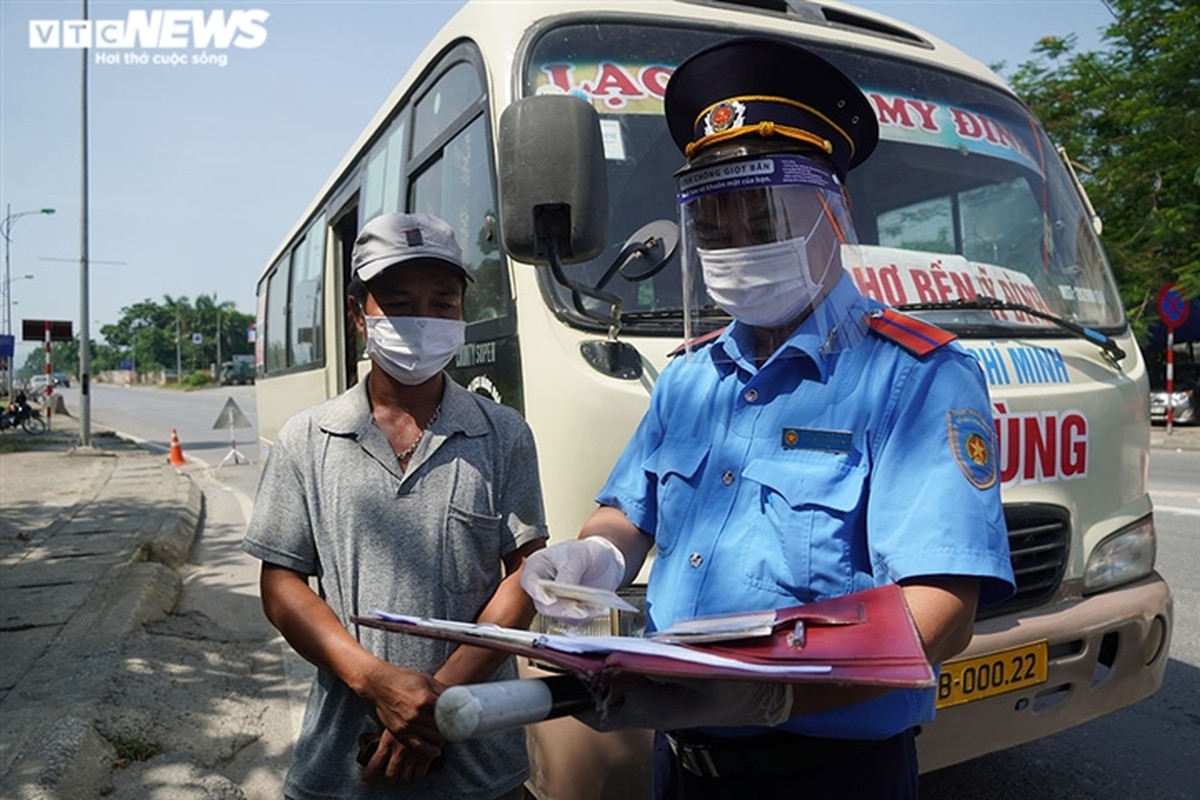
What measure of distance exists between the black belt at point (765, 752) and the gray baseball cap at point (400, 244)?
1124 mm

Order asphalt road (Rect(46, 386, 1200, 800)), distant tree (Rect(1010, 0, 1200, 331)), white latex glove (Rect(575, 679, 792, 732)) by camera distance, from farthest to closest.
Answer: distant tree (Rect(1010, 0, 1200, 331))
asphalt road (Rect(46, 386, 1200, 800))
white latex glove (Rect(575, 679, 792, 732))

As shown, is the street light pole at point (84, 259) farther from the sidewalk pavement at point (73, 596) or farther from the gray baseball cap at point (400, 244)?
the gray baseball cap at point (400, 244)

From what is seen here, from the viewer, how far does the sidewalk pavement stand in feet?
10.6

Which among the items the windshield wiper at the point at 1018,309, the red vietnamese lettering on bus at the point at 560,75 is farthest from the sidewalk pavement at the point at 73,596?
the windshield wiper at the point at 1018,309

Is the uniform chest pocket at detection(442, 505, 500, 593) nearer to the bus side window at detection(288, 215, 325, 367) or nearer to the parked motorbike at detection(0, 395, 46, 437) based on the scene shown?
the bus side window at detection(288, 215, 325, 367)

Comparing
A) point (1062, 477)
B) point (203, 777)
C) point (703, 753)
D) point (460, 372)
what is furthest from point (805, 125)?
point (203, 777)

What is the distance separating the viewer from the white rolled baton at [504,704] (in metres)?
0.99

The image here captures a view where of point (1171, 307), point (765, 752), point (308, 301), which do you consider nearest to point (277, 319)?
point (308, 301)

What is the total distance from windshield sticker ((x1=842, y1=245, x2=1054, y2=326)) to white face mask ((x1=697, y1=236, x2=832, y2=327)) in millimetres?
1105

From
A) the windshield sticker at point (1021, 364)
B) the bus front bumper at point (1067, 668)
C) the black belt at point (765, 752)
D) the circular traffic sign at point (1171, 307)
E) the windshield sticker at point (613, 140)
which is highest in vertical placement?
the circular traffic sign at point (1171, 307)

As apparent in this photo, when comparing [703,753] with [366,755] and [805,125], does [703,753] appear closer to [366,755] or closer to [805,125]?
[366,755]

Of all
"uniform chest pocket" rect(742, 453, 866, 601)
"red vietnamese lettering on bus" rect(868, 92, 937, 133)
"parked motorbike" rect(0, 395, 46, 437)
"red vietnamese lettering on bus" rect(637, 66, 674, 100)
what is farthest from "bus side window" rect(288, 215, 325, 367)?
"parked motorbike" rect(0, 395, 46, 437)

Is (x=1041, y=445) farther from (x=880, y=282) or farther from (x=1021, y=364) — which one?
(x=880, y=282)

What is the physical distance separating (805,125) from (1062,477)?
5.45ft
